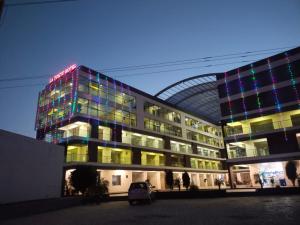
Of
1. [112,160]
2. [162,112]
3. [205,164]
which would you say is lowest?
[112,160]

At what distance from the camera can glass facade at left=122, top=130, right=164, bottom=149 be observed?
43.0 metres

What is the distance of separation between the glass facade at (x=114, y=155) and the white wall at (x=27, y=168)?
15.0 metres

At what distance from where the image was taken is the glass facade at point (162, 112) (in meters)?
50.7

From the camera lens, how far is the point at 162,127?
172 ft

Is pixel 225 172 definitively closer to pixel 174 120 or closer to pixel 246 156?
pixel 174 120

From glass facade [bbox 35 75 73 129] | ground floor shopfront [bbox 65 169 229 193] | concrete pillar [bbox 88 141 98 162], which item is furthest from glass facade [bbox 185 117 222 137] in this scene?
glass facade [bbox 35 75 73 129]

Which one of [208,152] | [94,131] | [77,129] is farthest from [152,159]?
[208,152]

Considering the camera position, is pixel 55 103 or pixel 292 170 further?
pixel 55 103

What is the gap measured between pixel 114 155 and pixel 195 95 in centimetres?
2814

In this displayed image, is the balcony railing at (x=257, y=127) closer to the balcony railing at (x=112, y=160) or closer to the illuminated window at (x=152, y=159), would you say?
the illuminated window at (x=152, y=159)

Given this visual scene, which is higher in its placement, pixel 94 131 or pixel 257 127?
pixel 94 131

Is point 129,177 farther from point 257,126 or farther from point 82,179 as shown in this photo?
point 257,126

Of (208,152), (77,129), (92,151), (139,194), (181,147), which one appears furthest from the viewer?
(208,152)

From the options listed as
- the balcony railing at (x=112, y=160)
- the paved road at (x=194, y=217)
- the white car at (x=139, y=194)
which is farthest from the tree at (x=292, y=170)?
the balcony railing at (x=112, y=160)
